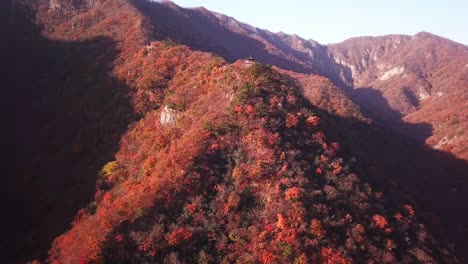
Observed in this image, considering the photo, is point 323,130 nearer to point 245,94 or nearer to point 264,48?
point 245,94

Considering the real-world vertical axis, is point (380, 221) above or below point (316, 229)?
above

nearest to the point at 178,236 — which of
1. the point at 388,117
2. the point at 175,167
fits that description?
the point at 175,167

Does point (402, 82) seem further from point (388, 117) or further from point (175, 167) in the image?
point (175, 167)

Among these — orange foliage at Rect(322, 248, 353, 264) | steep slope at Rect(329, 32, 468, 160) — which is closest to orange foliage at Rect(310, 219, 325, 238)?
orange foliage at Rect(322, 248, 353, 264)

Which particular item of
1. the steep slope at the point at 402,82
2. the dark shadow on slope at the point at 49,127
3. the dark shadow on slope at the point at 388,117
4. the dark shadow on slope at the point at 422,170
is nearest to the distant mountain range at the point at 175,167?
the dark shadow on slope at the point at 49,127

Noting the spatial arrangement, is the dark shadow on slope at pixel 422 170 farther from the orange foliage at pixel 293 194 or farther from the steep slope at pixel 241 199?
the orange foliage at pixel 293 194

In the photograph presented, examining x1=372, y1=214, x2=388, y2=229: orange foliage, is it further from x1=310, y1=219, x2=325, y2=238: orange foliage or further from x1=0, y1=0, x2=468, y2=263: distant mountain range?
x1=310, y1=219, x2=325, y2=238: orange foliage
